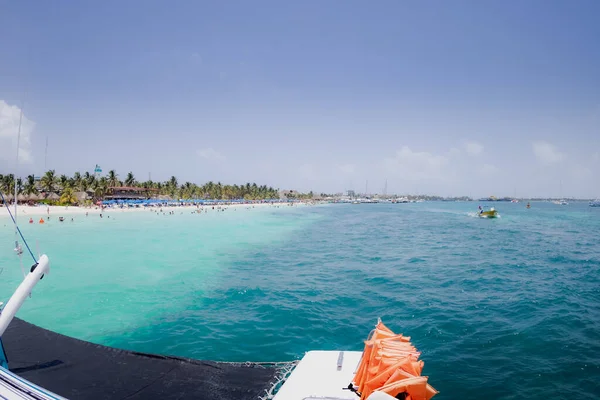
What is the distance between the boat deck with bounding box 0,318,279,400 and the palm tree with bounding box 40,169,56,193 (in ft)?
367

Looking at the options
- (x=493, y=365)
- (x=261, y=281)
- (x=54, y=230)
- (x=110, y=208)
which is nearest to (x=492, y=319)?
(x=493, y=365)

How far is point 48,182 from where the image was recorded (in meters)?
98.7

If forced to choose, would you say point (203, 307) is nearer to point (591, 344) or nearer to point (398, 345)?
point (398, 345)

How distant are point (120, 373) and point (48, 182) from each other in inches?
4569

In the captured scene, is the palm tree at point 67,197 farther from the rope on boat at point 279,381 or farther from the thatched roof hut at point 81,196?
the rope on boat at point 279,381

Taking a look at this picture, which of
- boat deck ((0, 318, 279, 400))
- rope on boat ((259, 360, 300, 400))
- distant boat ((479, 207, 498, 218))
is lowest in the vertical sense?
rope on boat ((259, 360, 300, 400))

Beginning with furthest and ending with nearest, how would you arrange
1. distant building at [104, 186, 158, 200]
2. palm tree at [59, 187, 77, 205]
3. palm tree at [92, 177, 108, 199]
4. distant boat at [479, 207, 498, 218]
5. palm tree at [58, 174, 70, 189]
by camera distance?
distant building at [104, 186, 158, 200] < palm tree at [92, 177, 108, 199] < palm tree at [58, 174, 70, 189] < palm tree at [59, 187, 77, 205] < distant boat at [479, 207, 498, 218]

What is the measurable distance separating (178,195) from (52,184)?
155 feet

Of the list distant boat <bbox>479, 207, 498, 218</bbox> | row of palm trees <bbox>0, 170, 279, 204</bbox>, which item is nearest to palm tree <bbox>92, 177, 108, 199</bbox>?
row of palm trees <bbox>0, 170, 279, 204</bbox>

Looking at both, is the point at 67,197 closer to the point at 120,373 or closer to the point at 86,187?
the point at 86,187

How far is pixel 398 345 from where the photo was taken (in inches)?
282

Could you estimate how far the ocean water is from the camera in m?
11.8

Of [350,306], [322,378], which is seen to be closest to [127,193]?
[350,306]

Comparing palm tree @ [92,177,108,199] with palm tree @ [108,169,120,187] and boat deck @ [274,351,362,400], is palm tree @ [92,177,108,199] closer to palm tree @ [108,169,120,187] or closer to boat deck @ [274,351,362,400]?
palm tree @ [108,169,120,187]
